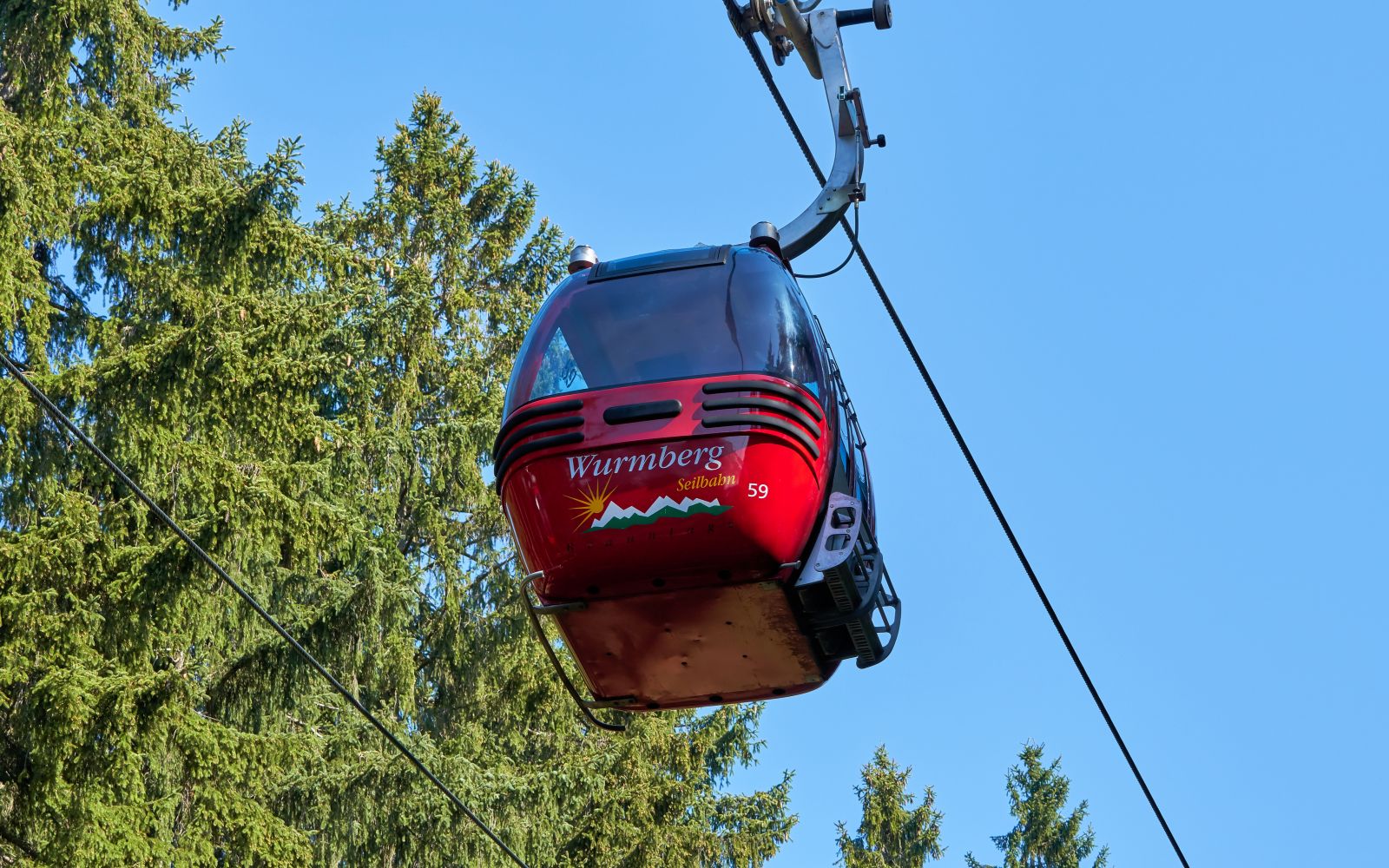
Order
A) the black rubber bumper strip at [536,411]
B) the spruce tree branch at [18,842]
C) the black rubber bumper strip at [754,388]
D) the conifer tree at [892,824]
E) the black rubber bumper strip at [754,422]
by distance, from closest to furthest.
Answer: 1. the black rubber bumper strip at [754,422]
2. the black rubber bumper strip at [754,388]
3. the black rubber bumper strip at [536,411]
4. the spruce tree branch at [18,842]
5. the conifer tree at [892,824]

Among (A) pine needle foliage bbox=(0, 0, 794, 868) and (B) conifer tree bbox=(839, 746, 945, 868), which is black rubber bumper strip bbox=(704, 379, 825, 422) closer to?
(A) pine needle foliage bbox=(0, 0, 794, 868)

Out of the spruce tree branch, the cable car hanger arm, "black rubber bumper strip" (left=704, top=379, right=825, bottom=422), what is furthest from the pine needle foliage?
"black rubber bumper strip" (left=704, top=379, right=825, bottom=422)

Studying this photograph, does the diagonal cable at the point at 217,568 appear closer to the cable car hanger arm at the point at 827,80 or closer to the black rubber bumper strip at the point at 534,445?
the black rubber bumper strip at the point at 534,445

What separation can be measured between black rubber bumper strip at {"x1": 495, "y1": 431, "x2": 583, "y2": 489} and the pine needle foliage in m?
5.76

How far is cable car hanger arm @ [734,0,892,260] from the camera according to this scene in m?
10.0

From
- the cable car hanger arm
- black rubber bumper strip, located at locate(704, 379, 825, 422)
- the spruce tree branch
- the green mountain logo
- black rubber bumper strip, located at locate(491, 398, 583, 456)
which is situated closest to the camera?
the green mountain logo

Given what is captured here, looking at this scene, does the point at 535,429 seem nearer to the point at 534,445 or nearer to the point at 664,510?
the point at 534,445

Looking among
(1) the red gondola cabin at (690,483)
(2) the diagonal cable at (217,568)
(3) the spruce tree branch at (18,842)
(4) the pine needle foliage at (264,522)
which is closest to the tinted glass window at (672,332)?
(1) the red gondola cabin at (690,483)

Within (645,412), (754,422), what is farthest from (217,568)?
(754,422)

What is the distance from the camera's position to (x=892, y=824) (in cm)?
3347

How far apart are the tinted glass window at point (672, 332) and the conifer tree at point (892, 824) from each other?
25192 millimetres

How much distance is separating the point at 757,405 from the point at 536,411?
0.97m

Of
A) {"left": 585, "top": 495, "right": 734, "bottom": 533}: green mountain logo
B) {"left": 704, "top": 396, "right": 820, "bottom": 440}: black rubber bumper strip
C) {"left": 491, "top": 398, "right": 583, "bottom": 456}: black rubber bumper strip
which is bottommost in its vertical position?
{"left": 585, "top": 495, "right": 734, "bottom": 533}: green mountain logo

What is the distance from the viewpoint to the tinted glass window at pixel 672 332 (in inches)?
320
